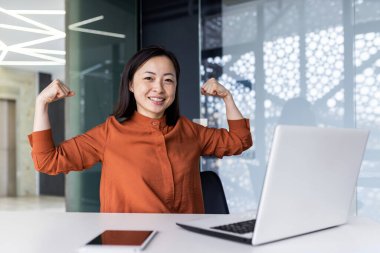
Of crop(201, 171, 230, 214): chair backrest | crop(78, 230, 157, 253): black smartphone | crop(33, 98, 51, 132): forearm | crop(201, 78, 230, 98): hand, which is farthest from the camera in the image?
crop(201, 171, 230, 214): chair backrest

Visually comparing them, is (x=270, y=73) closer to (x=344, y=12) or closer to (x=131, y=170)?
(x=344, y=12)

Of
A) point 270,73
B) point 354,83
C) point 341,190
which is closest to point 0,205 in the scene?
point 270,73

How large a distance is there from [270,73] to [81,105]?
1.93 m

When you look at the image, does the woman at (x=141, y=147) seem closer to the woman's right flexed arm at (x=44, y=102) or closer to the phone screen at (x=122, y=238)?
the woman's right flexed arm at (x=44, y=102)

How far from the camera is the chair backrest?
2.13m

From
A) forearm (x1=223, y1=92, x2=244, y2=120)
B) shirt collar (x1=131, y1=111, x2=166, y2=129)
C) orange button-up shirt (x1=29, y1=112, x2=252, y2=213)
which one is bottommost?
orange button-up shirt (x1=29, y1=112, x2=252, y2=213)

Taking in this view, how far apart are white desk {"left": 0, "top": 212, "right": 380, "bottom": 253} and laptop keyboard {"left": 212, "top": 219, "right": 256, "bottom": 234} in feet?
0.21

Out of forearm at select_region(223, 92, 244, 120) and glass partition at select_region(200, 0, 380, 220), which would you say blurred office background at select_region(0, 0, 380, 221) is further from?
forearm at select_region(223, 92, 244, 120)

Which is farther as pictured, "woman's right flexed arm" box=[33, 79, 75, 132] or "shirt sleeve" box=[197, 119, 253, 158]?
"shirt sleeve" box=[197, 119, 253, 158]

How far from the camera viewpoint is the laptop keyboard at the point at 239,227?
1138 mm

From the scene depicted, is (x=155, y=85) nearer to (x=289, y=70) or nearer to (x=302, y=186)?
(x=302, y=186)

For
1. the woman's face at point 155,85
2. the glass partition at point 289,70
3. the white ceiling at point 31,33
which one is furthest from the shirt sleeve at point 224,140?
the white ceiling at point 31,33

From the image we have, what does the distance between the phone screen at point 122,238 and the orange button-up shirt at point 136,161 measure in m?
0.58

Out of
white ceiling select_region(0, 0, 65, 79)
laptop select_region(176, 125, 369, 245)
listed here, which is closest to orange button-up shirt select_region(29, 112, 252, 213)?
laptop select_region(176, 125, 369, 245)
